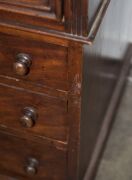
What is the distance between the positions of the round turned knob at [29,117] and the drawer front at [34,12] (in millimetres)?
270

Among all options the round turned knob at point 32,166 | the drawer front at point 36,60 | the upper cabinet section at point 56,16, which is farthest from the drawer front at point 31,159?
A: the upper cabinet section at point 56,16

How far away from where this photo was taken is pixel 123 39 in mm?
1539

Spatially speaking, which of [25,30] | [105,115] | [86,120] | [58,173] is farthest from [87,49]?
[105,115]

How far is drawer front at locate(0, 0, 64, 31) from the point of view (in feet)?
2.92

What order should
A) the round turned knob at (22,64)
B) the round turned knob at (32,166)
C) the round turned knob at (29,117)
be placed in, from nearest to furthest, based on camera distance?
the round turned knob at (22,64) < the round turned knob at (29,117) < the round turned knob at (32,166)

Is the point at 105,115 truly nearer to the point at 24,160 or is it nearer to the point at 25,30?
the point at 24,160

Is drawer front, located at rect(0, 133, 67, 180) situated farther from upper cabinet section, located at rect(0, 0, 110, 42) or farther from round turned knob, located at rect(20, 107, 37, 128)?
upper cabinet section, located at rect(0, 0, 110, 42)

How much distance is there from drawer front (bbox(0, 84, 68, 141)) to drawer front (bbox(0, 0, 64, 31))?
8.6 inches

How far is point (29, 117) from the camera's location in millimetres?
1102

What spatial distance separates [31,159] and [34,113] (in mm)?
203

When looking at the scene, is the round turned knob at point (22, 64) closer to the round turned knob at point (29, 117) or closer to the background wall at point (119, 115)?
the round turned knob at point (29, 117)

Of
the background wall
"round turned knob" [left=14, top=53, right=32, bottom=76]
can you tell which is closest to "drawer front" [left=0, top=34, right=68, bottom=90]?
"round turned knob" [left=14, top=53, right=32, bottom=76]

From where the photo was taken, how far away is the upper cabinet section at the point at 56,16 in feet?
2.86

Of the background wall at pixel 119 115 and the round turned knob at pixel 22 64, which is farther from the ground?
the round turned knob at pixel 22 64
